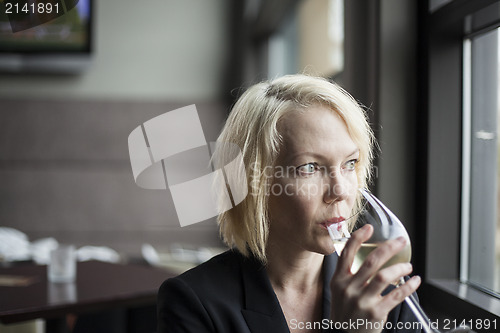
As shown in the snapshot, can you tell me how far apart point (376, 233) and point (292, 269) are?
295 millimetres

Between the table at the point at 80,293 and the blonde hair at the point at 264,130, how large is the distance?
0.85 m

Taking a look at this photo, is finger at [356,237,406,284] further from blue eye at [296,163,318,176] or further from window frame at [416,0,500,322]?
window frame at [416,0,500,322]

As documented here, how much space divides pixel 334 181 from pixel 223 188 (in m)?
0.27

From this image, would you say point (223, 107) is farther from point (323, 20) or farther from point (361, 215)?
point (361, 215)

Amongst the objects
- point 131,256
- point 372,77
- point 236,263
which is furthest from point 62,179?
point 236,263

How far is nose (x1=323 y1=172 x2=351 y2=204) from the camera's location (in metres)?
0.75

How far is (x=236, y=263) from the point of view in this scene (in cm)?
100

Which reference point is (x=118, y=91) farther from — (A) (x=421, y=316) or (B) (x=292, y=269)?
(A) (x=421, y=316)

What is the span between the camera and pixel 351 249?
68 centimetres

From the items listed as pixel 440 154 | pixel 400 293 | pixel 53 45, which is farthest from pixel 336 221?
pixel 53 45

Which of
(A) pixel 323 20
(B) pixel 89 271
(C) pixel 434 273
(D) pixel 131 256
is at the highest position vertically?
(A) pixel 323 20

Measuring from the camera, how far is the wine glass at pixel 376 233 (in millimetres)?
682

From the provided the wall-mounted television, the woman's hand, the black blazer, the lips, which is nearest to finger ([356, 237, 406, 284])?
the woman's hand

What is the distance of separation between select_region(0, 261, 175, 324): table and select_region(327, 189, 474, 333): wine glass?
3.62 ft
